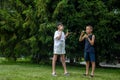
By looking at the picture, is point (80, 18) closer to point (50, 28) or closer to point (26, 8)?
point (50, 28)

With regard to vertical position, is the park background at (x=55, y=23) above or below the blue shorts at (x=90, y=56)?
above

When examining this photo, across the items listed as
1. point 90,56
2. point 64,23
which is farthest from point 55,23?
point 90,56

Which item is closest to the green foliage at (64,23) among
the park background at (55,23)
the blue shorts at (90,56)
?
the park background at (55,23)

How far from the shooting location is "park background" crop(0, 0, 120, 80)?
16438 millimetres

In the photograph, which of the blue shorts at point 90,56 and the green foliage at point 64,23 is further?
the green foliage at point 64,23

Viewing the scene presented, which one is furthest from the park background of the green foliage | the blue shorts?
the blue shorts

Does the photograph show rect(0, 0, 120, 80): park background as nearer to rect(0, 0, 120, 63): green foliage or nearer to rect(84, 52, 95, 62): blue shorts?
rect(0, 0, 120, 63): green foliage

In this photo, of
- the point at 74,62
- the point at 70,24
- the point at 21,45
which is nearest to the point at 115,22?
the point at 70,24

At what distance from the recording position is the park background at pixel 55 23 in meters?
16.4

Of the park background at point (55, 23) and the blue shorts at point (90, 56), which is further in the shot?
the park background at point (55, 23)

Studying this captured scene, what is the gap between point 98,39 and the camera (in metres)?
16.5

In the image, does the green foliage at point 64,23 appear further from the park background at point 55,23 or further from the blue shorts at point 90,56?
the blue shorts at point 90,56

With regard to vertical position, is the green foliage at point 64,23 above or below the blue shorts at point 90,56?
above

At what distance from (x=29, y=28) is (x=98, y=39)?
380cm
